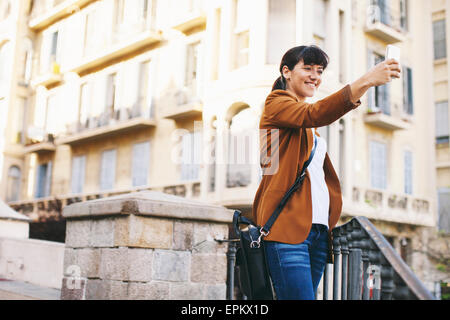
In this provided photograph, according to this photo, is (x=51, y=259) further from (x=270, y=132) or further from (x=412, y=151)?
(x=412, y=151)

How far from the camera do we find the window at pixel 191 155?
2039 cm

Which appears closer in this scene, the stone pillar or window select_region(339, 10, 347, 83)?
the stone pillar

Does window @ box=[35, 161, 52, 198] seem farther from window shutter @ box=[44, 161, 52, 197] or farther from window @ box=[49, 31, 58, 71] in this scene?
window @ box=[49, 31, 58, 71]

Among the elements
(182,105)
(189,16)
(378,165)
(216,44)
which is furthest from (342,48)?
(182,105)

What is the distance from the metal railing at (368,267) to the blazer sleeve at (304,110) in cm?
83

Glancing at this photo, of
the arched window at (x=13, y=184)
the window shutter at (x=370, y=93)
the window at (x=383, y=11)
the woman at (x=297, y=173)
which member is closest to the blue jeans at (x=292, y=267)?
the woman at (x=297, y=173)

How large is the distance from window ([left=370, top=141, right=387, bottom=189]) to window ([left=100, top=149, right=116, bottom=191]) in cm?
953

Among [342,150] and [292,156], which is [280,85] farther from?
[342,150]

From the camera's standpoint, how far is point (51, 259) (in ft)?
34.9

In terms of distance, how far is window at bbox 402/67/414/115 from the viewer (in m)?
23.5

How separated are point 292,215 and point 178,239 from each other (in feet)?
8.69

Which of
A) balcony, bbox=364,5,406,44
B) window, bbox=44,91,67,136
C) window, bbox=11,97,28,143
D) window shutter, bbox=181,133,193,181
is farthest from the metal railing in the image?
window, bbox=11,97,28,143

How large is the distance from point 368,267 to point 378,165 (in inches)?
760
